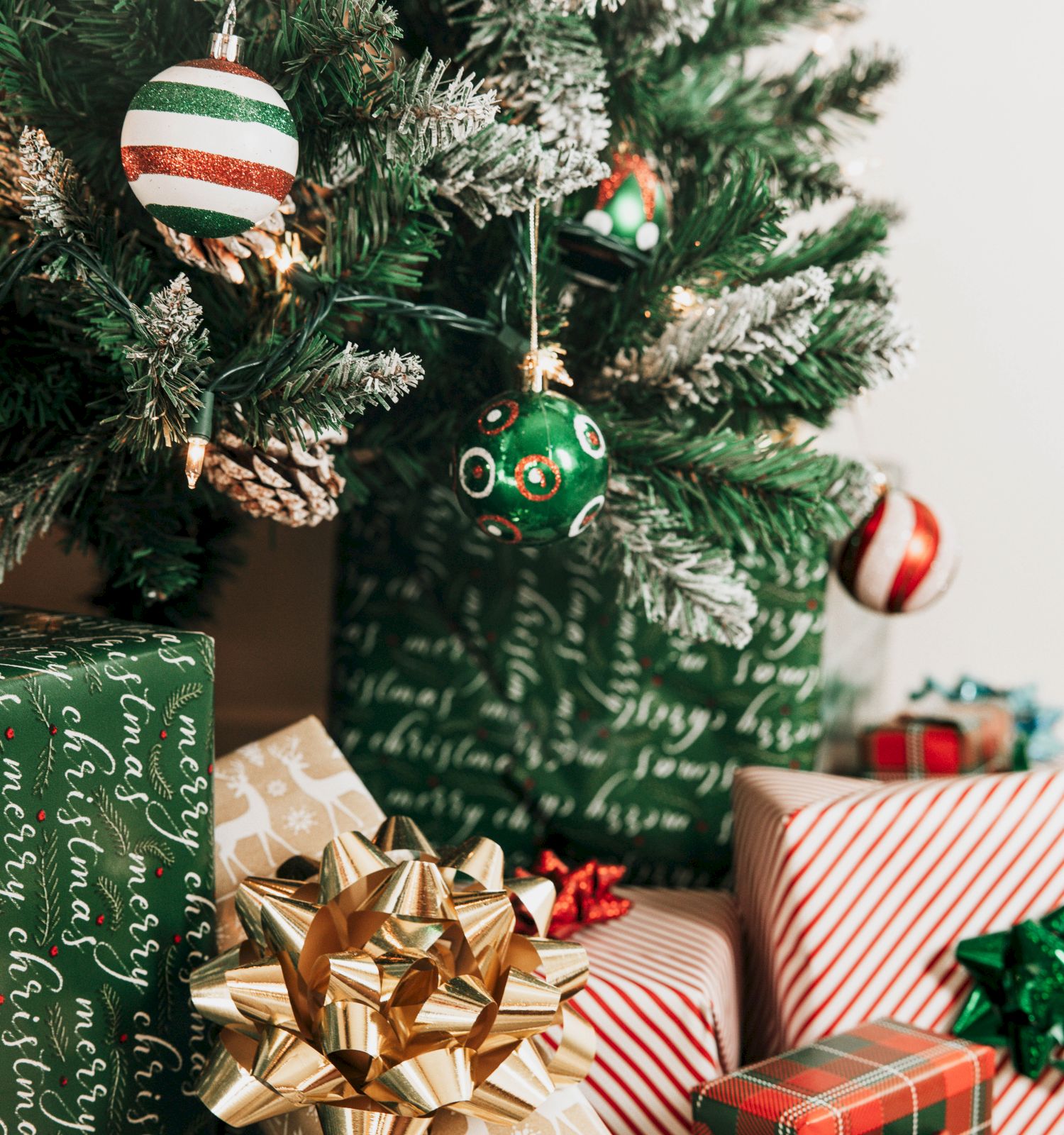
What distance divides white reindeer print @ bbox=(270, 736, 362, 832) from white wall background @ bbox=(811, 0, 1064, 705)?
1.71ft

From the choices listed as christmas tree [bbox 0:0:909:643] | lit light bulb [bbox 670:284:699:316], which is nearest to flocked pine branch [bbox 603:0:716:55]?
christmas tree [bbox 0:0:909:643]

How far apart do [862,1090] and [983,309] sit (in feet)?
2.06

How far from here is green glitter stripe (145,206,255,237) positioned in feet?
1.09

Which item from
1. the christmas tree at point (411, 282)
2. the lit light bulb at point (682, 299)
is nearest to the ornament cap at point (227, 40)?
the christmas tree at point (411, 282)

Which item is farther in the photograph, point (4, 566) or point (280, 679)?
point (280, 679)

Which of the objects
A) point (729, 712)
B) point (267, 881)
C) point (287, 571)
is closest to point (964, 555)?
point (729, 712)

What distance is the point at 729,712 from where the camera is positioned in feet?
2.11

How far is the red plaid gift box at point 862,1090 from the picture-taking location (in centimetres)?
41

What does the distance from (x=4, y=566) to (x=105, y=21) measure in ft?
0.69

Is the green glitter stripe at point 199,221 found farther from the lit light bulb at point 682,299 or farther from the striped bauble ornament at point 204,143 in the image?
the lit light bulb at point 682,299

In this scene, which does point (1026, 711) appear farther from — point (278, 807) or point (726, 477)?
point (278, 807)

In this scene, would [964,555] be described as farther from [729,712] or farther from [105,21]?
[105,21]

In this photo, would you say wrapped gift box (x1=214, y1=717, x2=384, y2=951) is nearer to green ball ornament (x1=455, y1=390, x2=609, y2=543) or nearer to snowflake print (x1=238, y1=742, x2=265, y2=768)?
snowflake print (x1=238, y1=742, x2=265, y2=768)

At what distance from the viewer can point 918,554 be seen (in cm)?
63
